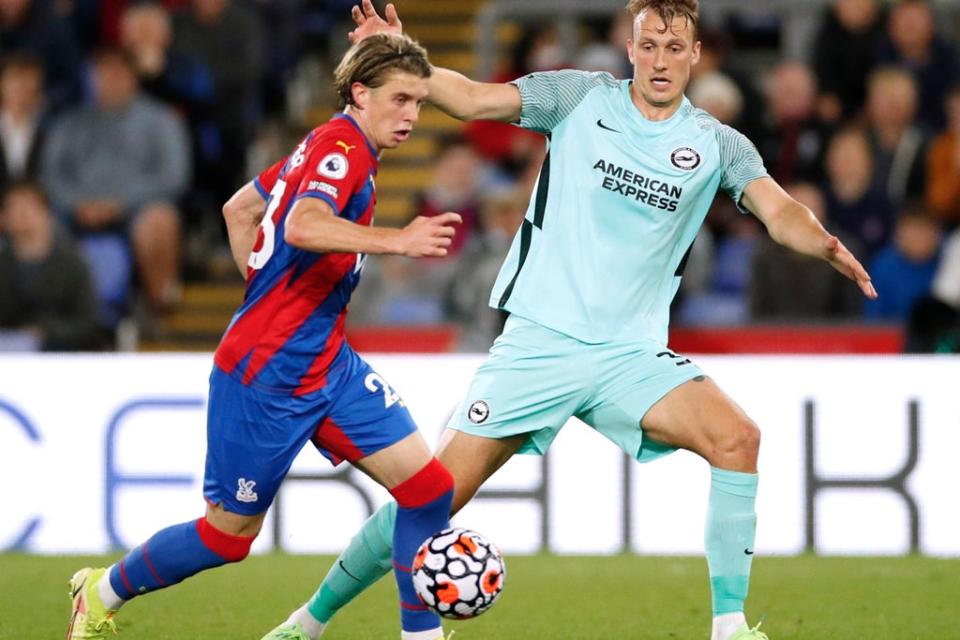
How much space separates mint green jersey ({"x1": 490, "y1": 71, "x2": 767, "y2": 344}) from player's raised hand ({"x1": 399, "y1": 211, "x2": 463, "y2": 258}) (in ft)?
3.38

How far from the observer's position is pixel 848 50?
1255 centimetres

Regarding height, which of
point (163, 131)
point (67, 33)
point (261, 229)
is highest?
point (67, 33)

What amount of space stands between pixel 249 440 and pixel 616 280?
1.45 meters

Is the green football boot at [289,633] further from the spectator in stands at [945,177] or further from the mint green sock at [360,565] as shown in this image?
the spectator in stands at [945,177]

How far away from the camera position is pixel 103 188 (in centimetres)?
Result: 1256

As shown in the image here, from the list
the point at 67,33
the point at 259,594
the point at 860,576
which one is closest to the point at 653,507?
the point at 860,576

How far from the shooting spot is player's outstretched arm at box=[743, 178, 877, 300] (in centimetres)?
578

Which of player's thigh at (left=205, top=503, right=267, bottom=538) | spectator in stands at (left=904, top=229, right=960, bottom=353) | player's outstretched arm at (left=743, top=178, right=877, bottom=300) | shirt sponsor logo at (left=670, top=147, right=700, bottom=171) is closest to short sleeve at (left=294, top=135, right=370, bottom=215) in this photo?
player's thigh at (left=205, top=503, right=267, bottom=538)

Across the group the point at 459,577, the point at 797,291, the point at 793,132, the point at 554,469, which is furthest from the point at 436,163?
the point at 459,577

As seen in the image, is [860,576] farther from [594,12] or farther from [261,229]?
[594,12]

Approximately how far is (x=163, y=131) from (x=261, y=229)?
7085 millimetres

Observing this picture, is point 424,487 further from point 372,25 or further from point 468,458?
point 372,25

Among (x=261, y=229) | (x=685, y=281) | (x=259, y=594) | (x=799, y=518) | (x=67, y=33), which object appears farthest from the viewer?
(x=67, y=33)

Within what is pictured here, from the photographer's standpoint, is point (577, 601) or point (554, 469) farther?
point (554, 469)
